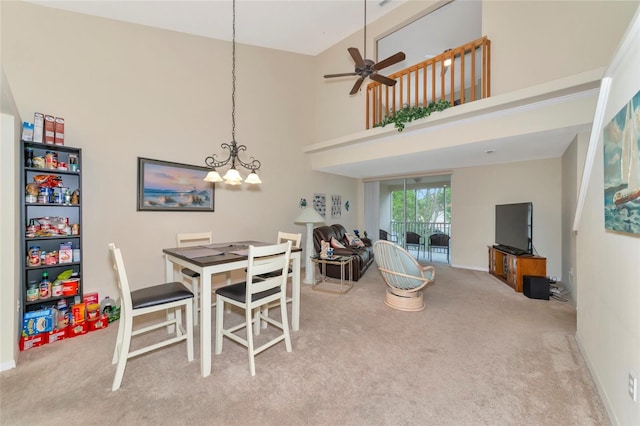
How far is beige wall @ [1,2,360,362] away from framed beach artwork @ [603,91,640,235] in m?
4.07

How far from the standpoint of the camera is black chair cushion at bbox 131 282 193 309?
1.87 metres

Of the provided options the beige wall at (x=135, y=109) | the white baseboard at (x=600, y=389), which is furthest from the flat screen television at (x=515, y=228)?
the beige wall at (x=135, y=109)

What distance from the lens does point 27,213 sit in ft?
8.22

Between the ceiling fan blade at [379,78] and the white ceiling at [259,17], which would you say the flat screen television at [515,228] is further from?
the white ceiling at [259,17]

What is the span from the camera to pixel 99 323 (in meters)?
2.63

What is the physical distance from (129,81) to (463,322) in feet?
16.1

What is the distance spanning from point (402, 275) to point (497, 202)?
137 inches

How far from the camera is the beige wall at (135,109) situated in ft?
8.67

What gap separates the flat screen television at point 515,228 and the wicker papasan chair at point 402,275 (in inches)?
86.3

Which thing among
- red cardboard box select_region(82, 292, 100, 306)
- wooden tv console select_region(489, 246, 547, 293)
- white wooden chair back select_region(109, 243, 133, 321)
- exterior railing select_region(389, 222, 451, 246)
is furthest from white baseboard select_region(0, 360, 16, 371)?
exterior railing select_region(389, 222, 451, 246)

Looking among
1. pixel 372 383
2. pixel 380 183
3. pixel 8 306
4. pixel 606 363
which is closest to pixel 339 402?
pixel 372 383

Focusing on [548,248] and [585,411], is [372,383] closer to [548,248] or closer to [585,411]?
[585,411]

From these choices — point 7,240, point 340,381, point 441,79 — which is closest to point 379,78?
point 441,79

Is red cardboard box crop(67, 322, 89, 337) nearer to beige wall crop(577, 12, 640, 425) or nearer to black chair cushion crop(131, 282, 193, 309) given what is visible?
black chair cushion crop(131, 282, 193, 309)
